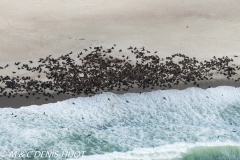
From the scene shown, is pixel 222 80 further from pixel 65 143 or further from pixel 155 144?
pixel 65 143

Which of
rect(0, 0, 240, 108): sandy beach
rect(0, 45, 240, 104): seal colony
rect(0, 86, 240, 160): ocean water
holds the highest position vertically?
rect(0, 0, 240, 108): sandy beach

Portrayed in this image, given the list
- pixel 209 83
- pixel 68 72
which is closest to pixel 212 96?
pixel 209 83

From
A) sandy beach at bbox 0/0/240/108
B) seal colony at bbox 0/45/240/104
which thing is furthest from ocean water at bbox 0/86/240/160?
sandy beach at bbox 0/0/240/108

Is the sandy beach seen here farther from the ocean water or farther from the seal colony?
the ocean water

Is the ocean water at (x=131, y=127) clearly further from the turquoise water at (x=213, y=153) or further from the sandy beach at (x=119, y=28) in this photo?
the sandy beach at (x=119, y=28)

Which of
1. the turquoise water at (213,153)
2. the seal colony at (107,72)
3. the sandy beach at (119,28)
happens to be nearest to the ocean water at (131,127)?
the turquoise water at (213,153)
